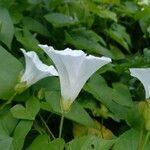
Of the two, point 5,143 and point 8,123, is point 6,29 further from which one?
point 5,143

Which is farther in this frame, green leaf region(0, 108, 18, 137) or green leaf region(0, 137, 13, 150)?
green leaf region(0, 108, 18, 137)

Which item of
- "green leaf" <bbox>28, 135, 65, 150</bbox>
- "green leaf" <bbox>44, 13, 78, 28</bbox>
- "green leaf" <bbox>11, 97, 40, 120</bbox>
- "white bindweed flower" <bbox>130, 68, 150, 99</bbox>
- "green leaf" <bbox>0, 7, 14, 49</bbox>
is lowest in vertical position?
"green leaf" <bbox>28, 135, 65, 150</bbox>

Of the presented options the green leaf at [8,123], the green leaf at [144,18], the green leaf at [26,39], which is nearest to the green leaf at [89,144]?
the green leaf at [8,123]

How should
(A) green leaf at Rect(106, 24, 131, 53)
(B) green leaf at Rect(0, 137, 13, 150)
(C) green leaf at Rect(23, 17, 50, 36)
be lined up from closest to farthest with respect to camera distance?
(B) green leaf at Rect(0, 137, 13, 150), (C) green leaf at Rect(23, 17, 50, 36), (A) green leaf at Rect(106, 24, 131, 53)

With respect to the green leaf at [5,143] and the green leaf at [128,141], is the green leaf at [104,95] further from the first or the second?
the green leaf at [5,143]

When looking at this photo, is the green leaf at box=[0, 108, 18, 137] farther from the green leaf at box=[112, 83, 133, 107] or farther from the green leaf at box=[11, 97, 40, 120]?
the green leaf at box=[112, 83, 133, 107]

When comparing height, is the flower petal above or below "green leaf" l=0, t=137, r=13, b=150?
above

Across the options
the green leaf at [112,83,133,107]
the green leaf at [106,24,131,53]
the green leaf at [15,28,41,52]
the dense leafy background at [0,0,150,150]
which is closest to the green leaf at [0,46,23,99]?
the dense leafy background at [0,0,150,150]
